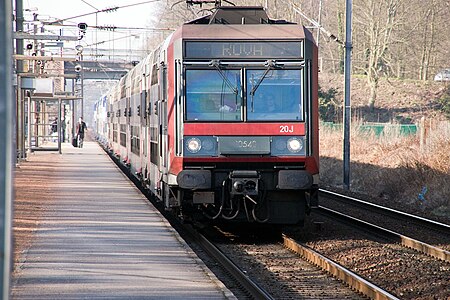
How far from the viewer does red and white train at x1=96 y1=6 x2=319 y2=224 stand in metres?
12.8

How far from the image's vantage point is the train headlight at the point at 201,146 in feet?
42.0

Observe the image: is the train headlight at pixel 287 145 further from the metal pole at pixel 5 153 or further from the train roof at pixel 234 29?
the metal pole at pixel 5 153

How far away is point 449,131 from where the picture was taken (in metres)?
25.6

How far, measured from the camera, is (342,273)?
33.4ft

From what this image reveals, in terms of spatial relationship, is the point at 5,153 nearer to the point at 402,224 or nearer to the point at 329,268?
the point at 329,268

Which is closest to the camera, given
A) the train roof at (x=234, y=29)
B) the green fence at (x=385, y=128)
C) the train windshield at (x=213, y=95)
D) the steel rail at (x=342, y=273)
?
the steel rail at (x=342, y=273)

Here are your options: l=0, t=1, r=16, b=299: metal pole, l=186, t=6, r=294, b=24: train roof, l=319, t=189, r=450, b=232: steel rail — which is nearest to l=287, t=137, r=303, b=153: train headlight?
l=186, t=6, r=294, b=24: train roof

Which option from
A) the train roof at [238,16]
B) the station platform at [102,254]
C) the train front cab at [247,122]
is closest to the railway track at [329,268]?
the station platform at [102,254]

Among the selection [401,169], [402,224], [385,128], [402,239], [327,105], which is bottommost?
[402,224]

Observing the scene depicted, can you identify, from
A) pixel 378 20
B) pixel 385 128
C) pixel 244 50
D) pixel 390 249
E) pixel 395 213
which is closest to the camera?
pixel 390 249

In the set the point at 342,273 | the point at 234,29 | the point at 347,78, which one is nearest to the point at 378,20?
the point at 347,78

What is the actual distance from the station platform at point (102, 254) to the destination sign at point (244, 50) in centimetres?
274

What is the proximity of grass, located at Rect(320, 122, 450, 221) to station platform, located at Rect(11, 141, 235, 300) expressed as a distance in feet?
23.5

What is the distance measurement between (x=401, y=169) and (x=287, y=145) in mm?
13654
